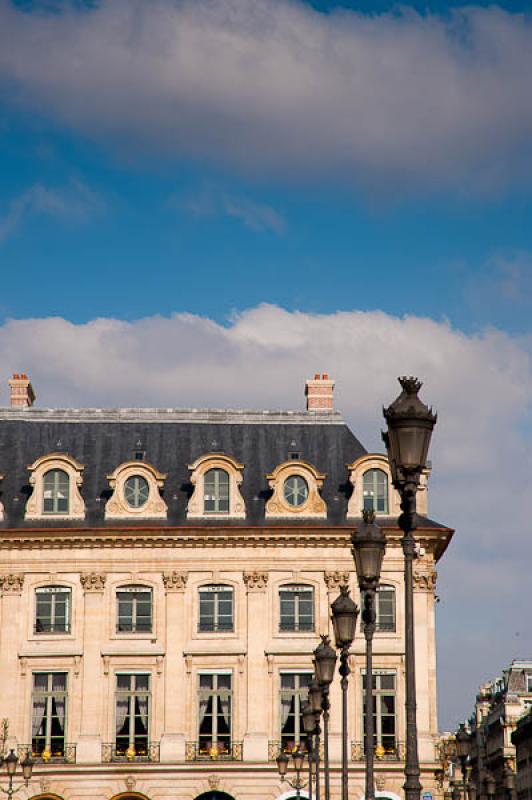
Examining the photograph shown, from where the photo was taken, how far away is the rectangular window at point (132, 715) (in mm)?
55281

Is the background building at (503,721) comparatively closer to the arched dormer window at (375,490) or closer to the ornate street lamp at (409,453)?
the arched dormer window at (375,490)

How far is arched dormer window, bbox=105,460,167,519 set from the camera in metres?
56.9

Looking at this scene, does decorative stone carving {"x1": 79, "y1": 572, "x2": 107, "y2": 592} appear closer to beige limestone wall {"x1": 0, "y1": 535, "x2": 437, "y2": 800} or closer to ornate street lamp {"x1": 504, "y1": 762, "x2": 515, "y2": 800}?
beige limestone wall {"x1": 0, "y1": 535, "x2": 437, "y2": 800}

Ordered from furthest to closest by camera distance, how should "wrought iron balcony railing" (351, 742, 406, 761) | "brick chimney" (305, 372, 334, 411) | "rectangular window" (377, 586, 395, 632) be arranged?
1. "brick chimney" (305, 372, 334, 411)
2. "rectangular window" (377, 586, 395, 632)
3. "wrought iron balcony railing" (351, 742, 406, 761)

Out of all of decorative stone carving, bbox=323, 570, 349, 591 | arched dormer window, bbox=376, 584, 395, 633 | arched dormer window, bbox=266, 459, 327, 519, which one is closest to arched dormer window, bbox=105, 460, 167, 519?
arched dormer window, bbox=266, 459, 327, 519

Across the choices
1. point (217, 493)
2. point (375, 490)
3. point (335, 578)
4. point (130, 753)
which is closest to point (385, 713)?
point (335, 578)

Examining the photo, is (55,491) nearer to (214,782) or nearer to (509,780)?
(214,782)

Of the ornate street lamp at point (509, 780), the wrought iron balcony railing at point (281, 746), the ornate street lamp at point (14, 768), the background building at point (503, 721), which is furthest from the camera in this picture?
the background building at point (503, 721)

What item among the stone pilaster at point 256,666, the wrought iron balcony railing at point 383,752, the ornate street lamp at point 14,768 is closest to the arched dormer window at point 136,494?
the stone pilaster at point 256,666

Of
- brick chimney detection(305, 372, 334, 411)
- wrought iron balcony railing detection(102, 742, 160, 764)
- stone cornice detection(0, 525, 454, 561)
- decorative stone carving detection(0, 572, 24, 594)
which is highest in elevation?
brick chimney detection(305, 372, 334, 411)

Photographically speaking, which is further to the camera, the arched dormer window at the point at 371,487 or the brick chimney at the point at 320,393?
the brick chimney at the point at 320,393

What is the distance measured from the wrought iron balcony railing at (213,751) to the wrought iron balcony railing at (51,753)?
439 cm

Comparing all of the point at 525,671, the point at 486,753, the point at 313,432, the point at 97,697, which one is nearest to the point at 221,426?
the point at 313,432

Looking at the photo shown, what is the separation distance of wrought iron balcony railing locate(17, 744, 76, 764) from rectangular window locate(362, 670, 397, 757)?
1126 centimetres
